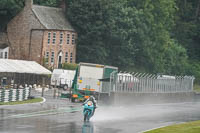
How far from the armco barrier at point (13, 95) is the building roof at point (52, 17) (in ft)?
114

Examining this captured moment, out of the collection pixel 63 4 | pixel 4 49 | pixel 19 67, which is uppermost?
pixel 63 4

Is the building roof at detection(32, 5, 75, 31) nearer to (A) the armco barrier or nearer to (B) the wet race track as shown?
(A) the armco barrier

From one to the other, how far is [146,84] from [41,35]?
31617 millimetres

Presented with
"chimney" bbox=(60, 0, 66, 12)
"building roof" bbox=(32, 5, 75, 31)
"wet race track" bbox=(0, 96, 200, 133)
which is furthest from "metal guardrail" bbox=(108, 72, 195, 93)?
"chimney" bbox=(60, 0, 66, 12)

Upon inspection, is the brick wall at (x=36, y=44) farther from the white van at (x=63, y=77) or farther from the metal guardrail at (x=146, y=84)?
the metal guardrail at (x=146, y=84)

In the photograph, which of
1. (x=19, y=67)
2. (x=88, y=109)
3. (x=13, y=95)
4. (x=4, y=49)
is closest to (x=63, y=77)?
(x=19, y=67)

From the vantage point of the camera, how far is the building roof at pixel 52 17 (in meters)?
76.6

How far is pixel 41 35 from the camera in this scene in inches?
3012

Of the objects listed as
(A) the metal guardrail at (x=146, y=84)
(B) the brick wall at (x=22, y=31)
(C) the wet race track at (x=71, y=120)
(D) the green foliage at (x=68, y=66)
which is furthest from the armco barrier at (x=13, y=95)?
(B) the brick wall at (x=22, y=31)

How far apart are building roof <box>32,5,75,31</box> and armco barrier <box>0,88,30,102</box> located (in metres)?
34.6

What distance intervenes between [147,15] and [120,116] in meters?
52.9

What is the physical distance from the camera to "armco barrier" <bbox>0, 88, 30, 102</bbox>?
127ft

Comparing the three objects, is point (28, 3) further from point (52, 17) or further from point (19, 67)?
point (19, 67)

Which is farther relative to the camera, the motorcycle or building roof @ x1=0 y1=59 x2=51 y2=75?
building roof @ x1=0 y1=59 x2=51 y2=75
